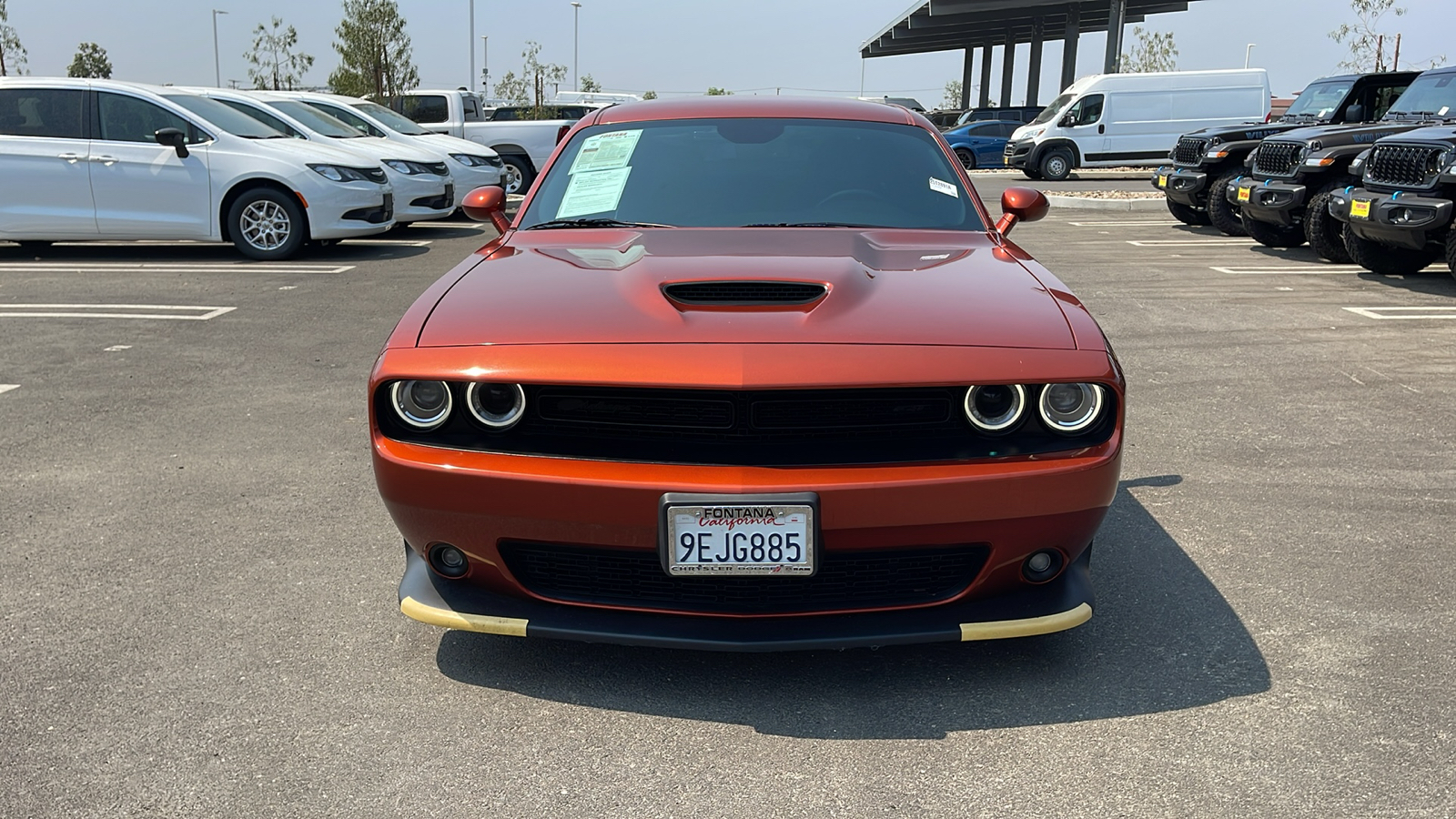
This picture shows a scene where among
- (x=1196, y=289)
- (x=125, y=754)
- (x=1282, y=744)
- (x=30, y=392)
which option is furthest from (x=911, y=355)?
(x=1196, y=289)

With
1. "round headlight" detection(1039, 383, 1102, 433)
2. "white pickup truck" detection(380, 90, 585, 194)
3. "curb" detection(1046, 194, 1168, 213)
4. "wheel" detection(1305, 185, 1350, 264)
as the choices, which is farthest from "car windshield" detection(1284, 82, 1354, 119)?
"round headlight" detection(1039, 383, 1102, 433)

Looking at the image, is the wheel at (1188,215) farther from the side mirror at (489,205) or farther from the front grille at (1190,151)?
the side mirror at (489,205)

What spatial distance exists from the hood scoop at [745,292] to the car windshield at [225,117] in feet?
31.4

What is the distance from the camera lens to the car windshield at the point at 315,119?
14031 mm

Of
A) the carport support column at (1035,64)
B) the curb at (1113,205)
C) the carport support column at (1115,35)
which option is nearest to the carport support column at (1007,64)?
the carport support column at (1035,64)

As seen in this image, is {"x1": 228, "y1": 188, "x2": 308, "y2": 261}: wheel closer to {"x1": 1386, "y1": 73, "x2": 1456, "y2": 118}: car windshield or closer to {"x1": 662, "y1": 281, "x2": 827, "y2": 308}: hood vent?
{"x1": 662, "y1": 281, "x2": 827, "y2": 308}: hood vent

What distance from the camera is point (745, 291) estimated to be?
2.97 meters

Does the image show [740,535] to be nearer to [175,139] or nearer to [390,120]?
[175,139]

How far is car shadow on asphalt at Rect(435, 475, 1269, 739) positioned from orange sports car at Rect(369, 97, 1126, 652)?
0.71ft

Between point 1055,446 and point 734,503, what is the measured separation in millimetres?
783

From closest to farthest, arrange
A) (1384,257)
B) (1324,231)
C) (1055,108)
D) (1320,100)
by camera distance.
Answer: (1384,257)
(1324,231)
(1320,100)
(1055,108)

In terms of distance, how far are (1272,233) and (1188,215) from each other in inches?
119

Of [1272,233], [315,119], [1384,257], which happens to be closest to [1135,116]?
[1272,233]

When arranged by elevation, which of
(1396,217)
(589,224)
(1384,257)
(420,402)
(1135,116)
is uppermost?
(1135,116)
